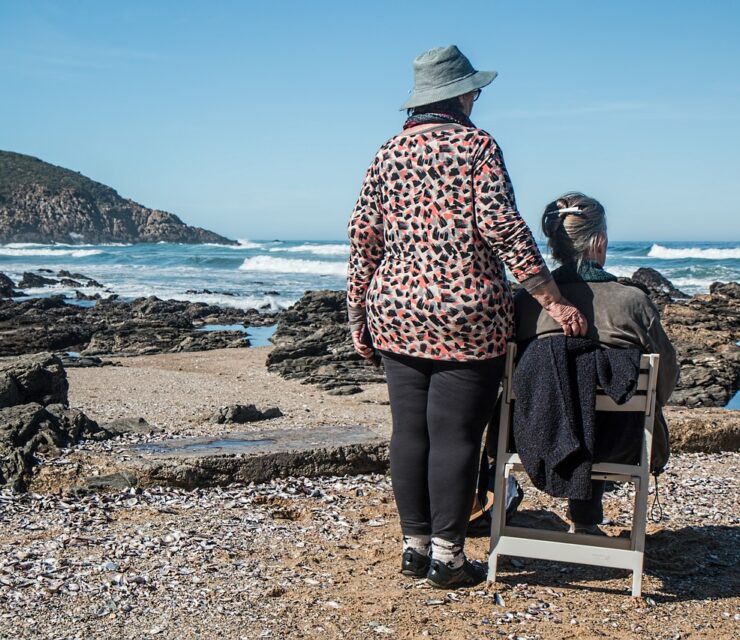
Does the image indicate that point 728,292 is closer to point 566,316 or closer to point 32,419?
point 32,419

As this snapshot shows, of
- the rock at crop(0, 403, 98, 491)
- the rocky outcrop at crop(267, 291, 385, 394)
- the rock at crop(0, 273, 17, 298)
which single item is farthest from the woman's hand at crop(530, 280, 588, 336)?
the rock at crop(0, 273, 17, 298)

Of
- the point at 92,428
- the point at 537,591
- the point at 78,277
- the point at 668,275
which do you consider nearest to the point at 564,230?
the point at 537,591

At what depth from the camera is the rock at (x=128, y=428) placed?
20.8ft

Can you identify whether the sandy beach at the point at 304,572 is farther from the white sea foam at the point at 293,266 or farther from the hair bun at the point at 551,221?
the white sea foam at the point at 293,266

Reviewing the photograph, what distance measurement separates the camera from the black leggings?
3461 millimetres

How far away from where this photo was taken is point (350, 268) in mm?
3730

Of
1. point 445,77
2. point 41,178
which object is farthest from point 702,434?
point 41,178

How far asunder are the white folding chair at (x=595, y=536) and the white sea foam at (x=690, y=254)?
54.6 meters

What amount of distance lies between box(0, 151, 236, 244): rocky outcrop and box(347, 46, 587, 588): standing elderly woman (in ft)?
288

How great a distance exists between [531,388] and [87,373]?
955 cm

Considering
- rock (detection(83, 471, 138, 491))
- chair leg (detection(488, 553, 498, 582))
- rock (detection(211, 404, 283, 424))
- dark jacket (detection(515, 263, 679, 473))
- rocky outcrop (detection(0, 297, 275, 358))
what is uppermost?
dark jacket (detection(515, 263, 679, 473))

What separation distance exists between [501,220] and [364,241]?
0.61 meters

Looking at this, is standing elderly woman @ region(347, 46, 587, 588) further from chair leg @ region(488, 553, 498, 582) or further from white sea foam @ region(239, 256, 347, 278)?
white sea foam @ region(239, 256, 347, 278)

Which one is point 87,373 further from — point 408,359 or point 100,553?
point 408,359
